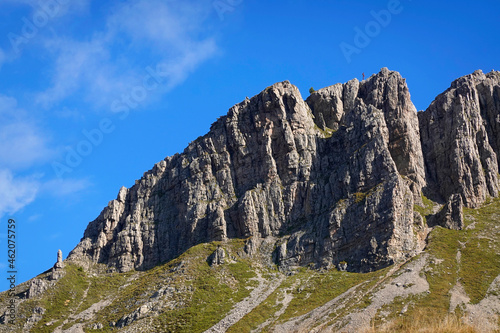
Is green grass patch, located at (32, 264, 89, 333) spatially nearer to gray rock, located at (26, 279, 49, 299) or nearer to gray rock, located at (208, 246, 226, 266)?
gray rock, located at (26, 279, 49, 299)

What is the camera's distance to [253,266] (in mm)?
192875

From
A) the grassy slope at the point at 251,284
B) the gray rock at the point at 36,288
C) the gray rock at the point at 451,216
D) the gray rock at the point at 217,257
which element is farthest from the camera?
the gray rock at the point at 217,257

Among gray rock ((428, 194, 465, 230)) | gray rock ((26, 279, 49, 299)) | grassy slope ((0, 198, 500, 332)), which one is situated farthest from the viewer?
gray rock ((26, 279, 49, 299))

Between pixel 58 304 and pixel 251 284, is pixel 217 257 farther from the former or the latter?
pixel 58 304

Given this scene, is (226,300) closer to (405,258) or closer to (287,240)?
(287,240)

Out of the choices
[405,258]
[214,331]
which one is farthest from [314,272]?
[214,331]

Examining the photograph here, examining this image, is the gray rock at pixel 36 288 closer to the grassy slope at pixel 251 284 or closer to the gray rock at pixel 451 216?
the grassy slope at pixel 251 284

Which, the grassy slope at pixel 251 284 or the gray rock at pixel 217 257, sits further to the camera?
the gray rock at pixel 217 257

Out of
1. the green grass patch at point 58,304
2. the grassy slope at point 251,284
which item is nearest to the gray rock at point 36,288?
the green grass patch at point 58,304

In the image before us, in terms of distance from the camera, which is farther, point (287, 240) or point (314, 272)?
point (287, 240)

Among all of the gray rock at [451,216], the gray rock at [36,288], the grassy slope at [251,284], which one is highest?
the gray rock at [451,216]

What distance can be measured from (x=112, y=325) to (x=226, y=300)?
3580cm

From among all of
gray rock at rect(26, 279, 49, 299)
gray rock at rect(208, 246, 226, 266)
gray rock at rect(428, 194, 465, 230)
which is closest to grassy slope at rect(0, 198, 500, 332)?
gray rock at rect(208, 246, 226, 266)

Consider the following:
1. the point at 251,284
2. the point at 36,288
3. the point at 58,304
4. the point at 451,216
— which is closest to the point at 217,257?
the point at 251,284
